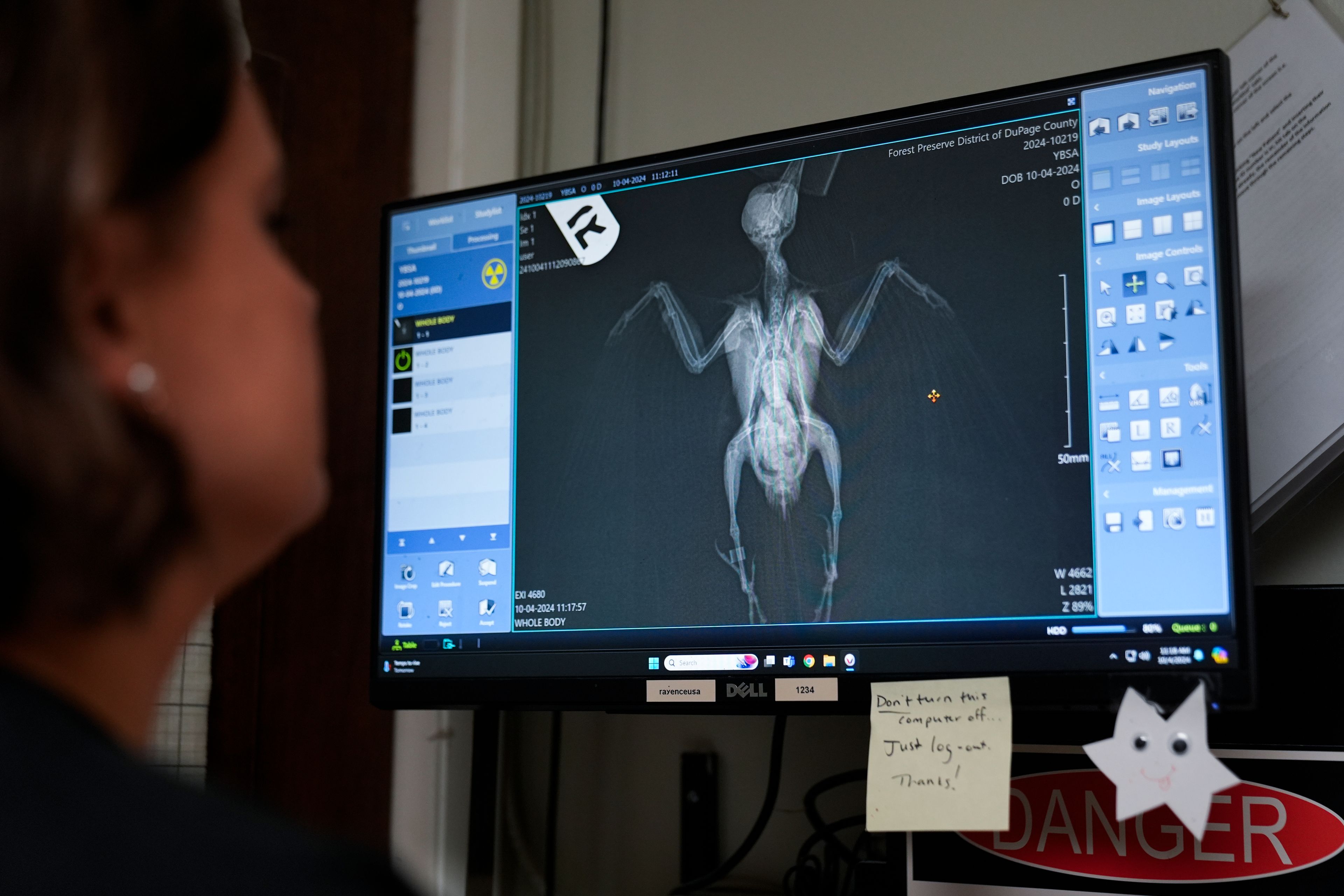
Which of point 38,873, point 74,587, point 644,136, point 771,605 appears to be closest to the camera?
point 38,873

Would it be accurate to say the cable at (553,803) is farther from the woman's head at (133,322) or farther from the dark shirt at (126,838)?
the dark shirt at (126,838)

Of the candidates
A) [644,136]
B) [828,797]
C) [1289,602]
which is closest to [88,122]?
[1289,602]

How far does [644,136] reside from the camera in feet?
4.75

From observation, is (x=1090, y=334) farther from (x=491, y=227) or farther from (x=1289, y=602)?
(x=491, y=227)

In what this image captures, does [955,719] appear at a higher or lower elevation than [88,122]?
lower

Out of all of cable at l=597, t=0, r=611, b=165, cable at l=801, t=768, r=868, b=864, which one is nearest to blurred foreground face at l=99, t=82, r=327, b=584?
cable at l=801, t=768, r=868, b=864

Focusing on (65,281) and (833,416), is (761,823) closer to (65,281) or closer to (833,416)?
(833,416)

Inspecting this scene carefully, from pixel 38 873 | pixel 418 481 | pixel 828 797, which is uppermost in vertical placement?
pixel 418 481

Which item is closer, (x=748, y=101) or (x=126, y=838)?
(x=126, y=838)

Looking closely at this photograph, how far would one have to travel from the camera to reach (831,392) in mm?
1003

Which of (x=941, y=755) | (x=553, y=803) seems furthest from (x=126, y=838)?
(x=553, y=803)

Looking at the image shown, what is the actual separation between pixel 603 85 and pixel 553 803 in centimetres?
83

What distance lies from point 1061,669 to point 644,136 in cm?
83

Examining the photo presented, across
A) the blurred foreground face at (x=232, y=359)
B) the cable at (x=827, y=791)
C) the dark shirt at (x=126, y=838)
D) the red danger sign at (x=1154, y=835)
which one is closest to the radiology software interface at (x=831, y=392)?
the red danger sign at (x=1154, y=835)
